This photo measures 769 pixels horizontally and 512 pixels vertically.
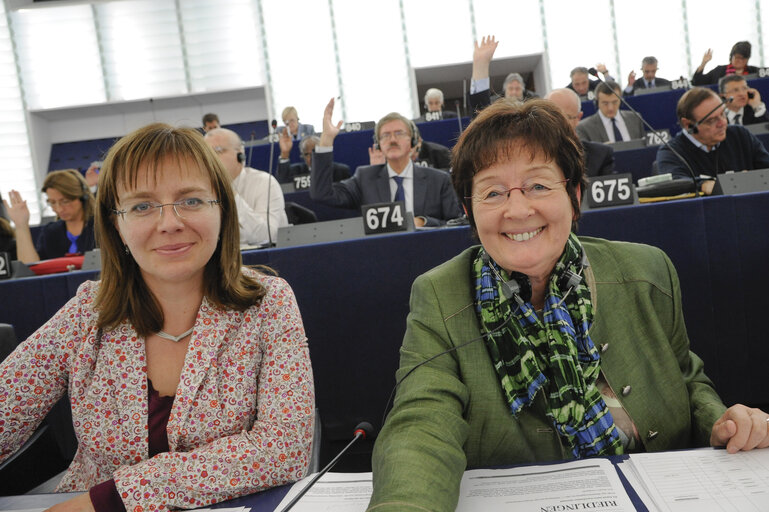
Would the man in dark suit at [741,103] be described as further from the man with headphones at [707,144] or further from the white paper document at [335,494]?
the white paper document at [335,494]

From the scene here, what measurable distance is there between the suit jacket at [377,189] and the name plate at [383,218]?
1.26 meters

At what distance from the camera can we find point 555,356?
3.09ft

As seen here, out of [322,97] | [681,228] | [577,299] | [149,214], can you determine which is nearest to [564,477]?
[577,299]

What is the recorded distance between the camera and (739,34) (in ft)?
31.0

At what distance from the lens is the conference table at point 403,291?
1.82 metres

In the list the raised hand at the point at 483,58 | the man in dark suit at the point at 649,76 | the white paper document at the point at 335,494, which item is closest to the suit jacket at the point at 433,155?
the raised hand at the point at 483,58

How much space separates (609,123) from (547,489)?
4.97m

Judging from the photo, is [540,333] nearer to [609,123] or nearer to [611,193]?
[611,193]

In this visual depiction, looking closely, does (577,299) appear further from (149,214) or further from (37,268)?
(37,268)

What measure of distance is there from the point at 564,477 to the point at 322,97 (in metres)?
9.61

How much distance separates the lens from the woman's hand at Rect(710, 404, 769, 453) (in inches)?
32.9

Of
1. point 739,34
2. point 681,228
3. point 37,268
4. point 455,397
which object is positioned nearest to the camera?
point 455,397

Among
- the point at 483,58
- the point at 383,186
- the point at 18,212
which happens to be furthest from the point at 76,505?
the point at 18,212

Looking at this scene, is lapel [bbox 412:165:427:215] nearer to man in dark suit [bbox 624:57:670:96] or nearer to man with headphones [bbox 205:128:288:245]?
man with headphones [bbox 205:128:288:245]
